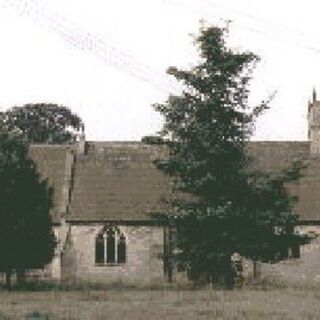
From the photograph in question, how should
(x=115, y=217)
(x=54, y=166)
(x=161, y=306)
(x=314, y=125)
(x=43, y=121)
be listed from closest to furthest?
(x=161, y=306)
(x=115, y=217)
(x=54, y=166)
(x=314, y=125)
(x=43, y=121)

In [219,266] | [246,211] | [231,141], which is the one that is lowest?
[219,266]

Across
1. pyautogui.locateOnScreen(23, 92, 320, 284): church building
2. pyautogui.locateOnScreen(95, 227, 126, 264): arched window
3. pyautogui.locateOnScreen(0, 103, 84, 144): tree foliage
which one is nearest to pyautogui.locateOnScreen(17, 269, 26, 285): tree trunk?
pyautogui.locateOnScreen(23, 92, 320, 284): church building

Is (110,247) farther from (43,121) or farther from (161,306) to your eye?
(43,121)

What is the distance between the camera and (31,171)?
40.3 metres

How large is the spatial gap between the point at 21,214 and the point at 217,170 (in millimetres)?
9678

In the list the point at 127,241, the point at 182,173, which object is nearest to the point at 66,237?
the point at 127,241

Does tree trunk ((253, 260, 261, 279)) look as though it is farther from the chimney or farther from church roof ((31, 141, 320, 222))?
the chimney

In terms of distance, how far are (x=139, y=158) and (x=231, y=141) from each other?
1527 centimetres

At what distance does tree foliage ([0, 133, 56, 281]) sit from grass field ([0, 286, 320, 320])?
5215mm

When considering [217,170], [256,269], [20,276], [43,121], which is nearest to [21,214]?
[20,276]

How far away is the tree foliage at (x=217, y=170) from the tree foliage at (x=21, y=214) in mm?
6473

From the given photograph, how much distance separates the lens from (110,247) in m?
50.0

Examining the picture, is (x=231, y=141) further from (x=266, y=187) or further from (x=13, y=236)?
(x=13, y=236)

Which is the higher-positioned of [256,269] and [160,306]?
[160,306]
